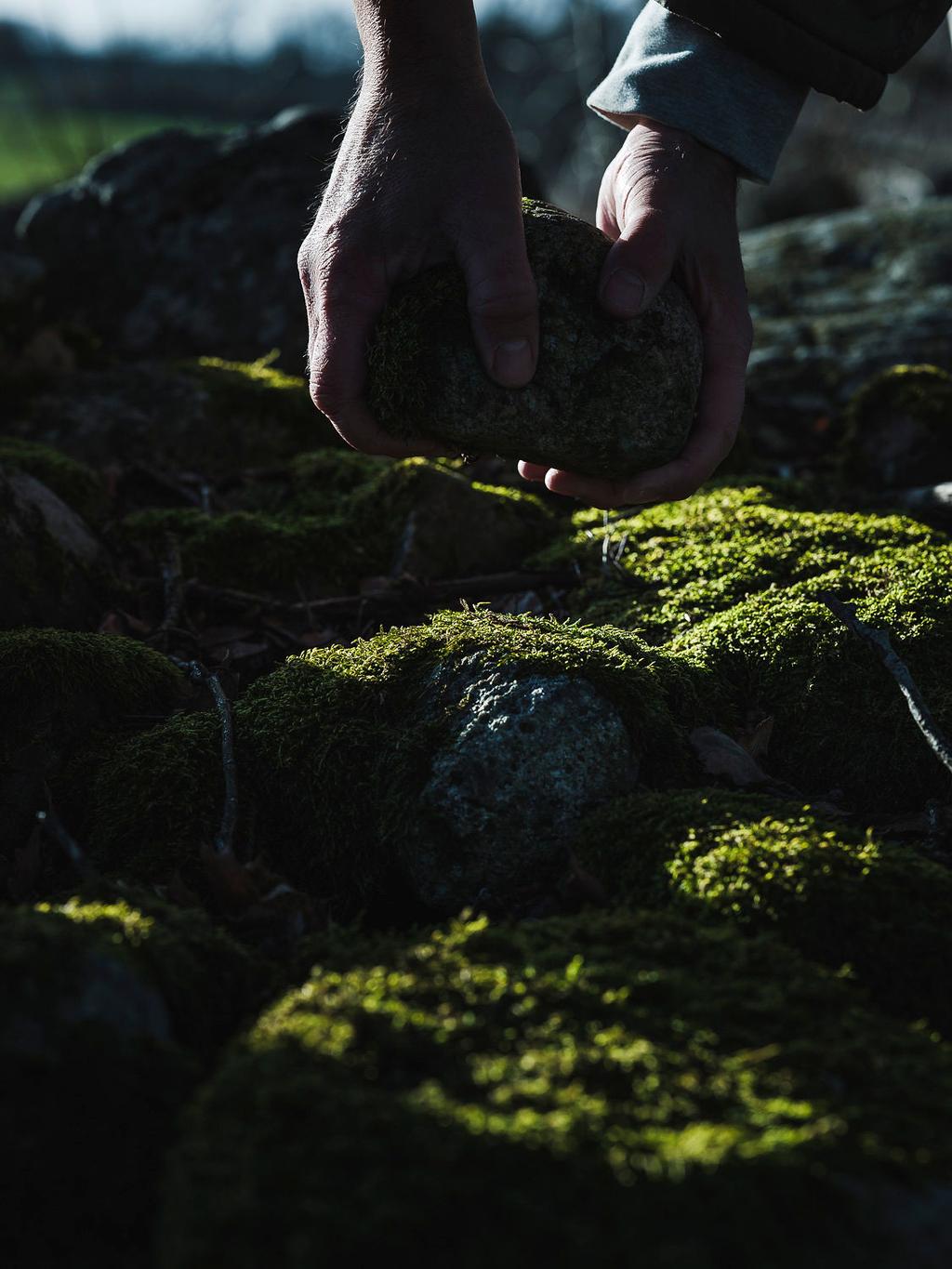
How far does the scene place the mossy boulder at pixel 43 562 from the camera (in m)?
3.40

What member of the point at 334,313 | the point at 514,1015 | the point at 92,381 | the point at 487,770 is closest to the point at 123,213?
the point at 92,381

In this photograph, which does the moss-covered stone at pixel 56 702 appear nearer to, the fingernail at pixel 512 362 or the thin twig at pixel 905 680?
the fingernail at pixel 512 362

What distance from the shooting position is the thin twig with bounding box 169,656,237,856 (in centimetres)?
250

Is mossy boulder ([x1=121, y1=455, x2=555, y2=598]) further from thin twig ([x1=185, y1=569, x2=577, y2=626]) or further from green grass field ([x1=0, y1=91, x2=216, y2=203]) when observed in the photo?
green grass field ([x1=0, y1=91, x2=216, y2=203])

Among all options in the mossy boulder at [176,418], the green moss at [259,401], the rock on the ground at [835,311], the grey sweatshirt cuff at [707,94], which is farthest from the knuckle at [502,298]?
the rock on the ground at [835,311]

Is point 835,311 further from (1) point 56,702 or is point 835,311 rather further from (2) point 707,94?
(1) point 56,702

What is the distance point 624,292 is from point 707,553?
1.25m

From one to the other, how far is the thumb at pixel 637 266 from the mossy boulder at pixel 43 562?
216 cm

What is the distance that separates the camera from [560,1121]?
1382mm

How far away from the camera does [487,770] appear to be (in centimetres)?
252

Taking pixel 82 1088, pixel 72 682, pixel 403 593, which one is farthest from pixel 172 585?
pixel 82 1088

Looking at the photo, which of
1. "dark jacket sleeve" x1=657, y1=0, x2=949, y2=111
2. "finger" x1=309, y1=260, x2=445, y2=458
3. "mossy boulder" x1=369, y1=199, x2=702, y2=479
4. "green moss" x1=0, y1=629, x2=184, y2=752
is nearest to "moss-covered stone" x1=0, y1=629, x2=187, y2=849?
"green moss" x1=0, y1=629, x2=184, y2=752

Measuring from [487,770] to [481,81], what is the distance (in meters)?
1.88

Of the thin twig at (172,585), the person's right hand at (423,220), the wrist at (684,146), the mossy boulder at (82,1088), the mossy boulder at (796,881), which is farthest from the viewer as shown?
the thin twig at (172,585)
